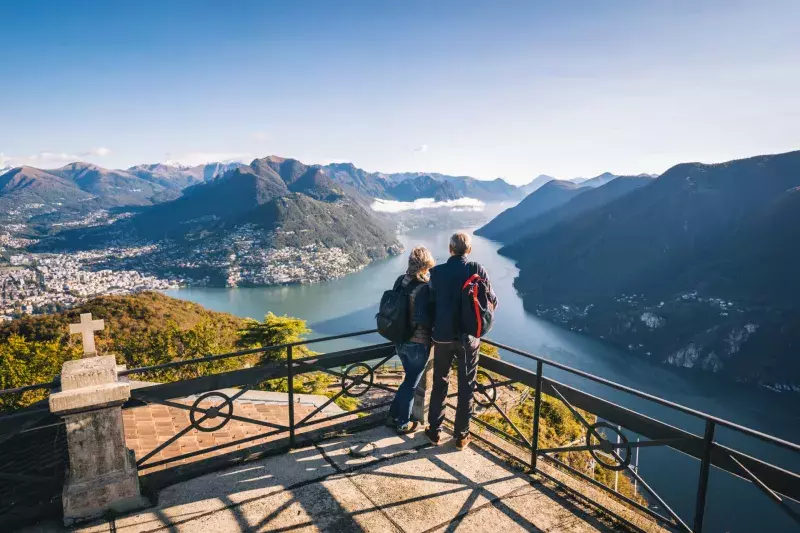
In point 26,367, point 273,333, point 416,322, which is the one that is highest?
point 416,322

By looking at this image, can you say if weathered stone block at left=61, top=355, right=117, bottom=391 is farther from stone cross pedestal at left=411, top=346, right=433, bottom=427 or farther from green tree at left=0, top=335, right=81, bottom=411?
green tree at left=0, top=335, right=81, bottom=411

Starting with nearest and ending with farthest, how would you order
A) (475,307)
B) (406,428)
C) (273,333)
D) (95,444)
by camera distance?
(95,444) < (475,307) < (406,428) < (273,333)

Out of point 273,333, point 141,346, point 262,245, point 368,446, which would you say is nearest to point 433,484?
point 368,446

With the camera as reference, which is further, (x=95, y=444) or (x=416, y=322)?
(x=416, y=322)

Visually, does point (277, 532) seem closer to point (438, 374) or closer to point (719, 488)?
point (438, 374)

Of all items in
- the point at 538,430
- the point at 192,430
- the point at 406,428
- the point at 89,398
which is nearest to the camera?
the point at 89,398

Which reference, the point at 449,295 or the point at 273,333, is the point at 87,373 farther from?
the point at 273,333

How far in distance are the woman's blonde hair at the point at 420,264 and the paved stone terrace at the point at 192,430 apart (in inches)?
87.2

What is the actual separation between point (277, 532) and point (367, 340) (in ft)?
249

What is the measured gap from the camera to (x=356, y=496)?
3.80 m

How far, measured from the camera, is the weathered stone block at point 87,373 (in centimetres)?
331

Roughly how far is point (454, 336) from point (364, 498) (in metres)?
1.64

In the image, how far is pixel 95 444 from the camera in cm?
342

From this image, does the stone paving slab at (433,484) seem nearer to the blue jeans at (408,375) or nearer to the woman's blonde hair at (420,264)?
the blue jeans at (408,375)
